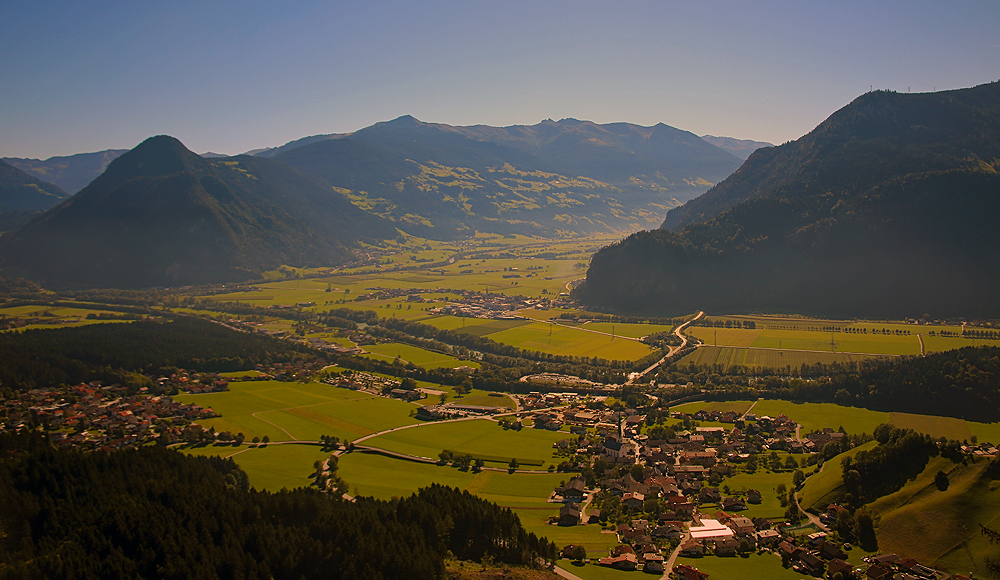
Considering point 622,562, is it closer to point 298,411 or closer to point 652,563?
point 652,563

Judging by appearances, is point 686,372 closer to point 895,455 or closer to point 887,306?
point 895,455

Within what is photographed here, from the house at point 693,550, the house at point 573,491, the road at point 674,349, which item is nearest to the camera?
the house at point 693,550

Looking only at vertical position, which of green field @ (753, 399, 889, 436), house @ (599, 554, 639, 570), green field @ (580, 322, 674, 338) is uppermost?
green field @ (580, 322, 674, 338)

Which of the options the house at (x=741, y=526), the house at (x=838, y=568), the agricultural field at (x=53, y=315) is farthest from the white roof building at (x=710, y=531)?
the agricultural field at (x=53, y=315)

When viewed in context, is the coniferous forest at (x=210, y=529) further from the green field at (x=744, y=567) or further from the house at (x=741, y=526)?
the house at (x=741, y=526)

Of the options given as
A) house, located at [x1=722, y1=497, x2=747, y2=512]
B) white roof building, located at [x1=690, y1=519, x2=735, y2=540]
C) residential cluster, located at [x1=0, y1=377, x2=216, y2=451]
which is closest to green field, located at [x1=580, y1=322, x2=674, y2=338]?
house, located at [x1=722, y1=497, x2=747, y2=512]

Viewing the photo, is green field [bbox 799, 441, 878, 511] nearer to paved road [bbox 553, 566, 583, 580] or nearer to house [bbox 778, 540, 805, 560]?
house [bbox 778, 540, 805, 560]
